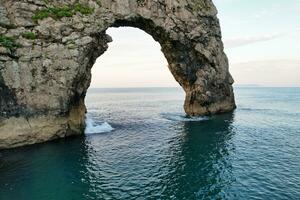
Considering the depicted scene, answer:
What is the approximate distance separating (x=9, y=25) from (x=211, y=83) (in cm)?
4585

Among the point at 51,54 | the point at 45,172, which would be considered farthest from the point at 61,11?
the point at 45,172

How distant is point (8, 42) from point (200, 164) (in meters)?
30.3

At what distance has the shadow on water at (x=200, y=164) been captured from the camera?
26320 mm

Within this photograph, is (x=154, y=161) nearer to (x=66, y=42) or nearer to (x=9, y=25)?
(x=66, y=42)

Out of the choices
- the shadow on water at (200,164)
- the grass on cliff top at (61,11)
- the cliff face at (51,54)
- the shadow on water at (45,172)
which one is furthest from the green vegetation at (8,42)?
the shadow on water at (200,164)

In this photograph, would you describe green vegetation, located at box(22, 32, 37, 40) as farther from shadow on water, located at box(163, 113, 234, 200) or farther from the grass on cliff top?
shadow on water, located at box(163, 113, 234, 200)

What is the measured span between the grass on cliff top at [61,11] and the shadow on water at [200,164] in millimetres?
25223

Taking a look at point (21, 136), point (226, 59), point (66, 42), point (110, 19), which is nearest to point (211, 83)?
point (226, 59)

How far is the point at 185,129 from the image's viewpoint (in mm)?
54031

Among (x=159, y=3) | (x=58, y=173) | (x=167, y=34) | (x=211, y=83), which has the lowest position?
(x=58, y=173)

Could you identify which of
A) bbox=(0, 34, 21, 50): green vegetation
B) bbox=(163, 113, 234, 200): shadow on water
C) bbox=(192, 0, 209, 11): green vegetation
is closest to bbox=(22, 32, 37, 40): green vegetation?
bbox=(0, 34, 21, 50): green vegetation

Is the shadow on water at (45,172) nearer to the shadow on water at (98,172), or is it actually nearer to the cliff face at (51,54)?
the shadow on water at (98,172)

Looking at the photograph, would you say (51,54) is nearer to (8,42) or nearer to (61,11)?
(8,42)

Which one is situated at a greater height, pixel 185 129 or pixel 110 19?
pixel 110 19
